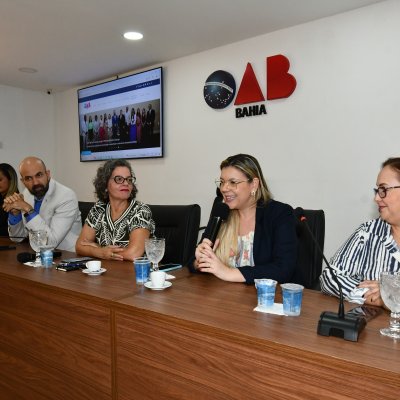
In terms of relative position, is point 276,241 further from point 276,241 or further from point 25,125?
point 25,125

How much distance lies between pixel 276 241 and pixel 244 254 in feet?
0.57

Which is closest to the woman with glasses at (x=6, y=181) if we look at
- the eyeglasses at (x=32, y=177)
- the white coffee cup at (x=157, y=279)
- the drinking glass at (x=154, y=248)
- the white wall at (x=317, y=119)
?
the eyeglasses at (x=32, y=177)

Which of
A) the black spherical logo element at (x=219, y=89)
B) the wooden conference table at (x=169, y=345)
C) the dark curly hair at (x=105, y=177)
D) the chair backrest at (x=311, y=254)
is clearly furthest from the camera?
the black spherical logo element at (x=219, y=89)

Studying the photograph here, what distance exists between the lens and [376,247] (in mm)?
1478

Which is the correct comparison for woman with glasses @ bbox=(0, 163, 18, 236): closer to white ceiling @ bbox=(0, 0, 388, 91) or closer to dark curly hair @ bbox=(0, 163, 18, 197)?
dark curly hair @ bbox=(0, 163, 18, 197)

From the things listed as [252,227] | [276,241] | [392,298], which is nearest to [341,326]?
[392,298]

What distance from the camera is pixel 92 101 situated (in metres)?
4.34

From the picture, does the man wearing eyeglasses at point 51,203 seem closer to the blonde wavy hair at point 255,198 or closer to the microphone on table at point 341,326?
the blonde wavy hair at point 255,198

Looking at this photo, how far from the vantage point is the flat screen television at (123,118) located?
375 cm

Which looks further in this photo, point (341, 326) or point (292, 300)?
point (292, 300)

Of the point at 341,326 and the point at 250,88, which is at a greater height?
the point at 250,88

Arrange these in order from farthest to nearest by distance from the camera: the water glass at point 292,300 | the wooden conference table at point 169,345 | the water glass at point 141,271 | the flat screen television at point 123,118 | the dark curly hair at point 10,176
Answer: the flat screen television at point 123,118 → the dark curly hair at point 10,176 → the water glass at point 141,271 → the water glass at point 292,300 → the wooden conference table at point 169,345

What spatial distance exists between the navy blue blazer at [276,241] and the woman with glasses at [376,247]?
20 cm

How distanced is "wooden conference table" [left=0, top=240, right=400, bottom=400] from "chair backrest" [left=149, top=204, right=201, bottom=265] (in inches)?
22.2
